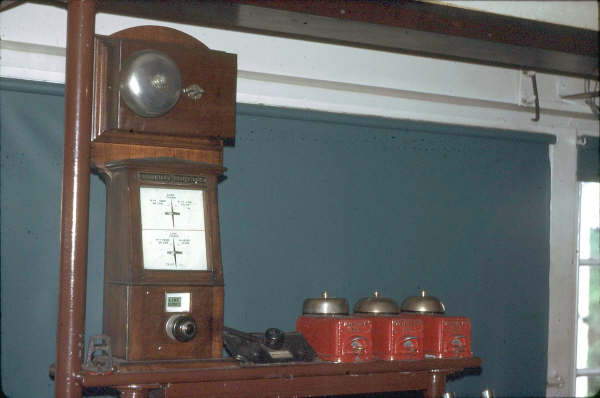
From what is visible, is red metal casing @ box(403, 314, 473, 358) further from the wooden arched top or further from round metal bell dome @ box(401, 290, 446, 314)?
the wooden arched top

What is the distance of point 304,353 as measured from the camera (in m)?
2.58

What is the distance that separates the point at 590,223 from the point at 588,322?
21.8 inches

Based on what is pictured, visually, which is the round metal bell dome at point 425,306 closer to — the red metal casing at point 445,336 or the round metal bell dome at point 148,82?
the red metal casing at point 445,336

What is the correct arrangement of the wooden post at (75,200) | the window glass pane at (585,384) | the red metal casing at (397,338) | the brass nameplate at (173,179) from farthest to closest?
the window glass pane at (585,384), the red metal casing at (397,338), the brass nameplate at (173,179), the wooden post at (75,200)

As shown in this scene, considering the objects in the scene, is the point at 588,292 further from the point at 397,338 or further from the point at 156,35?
the point at 156,35

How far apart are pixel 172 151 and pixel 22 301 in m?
0.82

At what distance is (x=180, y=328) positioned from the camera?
2271 mm

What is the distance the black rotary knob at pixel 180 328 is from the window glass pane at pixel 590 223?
2.54m

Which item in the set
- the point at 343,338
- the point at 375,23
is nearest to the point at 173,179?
the point at 343,338

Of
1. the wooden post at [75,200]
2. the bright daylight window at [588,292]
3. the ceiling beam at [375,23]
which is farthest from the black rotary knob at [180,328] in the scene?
the bright daylight window at [588,292]

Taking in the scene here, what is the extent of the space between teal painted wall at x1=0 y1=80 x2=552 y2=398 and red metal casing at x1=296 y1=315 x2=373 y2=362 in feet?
1.51

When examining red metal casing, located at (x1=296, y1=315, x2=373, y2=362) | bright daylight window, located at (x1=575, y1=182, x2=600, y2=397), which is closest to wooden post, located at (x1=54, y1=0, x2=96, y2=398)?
red metal casing, located at (x1=296, y1=315, x2=373, y2=362)

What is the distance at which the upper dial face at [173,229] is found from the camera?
233cm

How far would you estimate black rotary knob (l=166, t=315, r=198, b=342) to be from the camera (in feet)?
7.45
